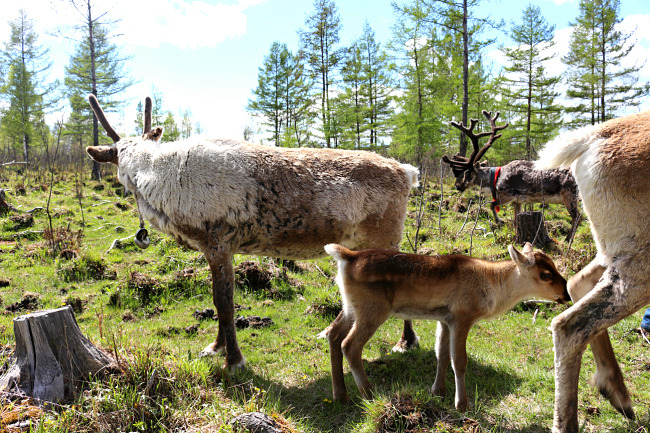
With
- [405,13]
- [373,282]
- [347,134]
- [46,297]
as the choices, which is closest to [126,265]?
[46,297]

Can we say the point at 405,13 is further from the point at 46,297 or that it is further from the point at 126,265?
the point at 46,297

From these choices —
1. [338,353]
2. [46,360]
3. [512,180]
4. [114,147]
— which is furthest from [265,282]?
[512,180]

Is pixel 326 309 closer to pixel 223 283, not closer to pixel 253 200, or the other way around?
pixel 223 283

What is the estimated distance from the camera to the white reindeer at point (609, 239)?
3084mm

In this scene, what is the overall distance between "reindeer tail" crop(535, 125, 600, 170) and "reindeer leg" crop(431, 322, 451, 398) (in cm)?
183

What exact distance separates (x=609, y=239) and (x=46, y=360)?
465 centimetres

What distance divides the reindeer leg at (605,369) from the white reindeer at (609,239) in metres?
0.28

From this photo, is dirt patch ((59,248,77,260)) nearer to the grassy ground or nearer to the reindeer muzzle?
the grassy ground

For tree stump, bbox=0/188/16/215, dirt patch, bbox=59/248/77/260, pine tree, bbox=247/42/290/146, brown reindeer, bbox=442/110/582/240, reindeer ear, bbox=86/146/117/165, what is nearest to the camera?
reindeer ear, bbox=86/146/117/165

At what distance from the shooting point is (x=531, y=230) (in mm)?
9844

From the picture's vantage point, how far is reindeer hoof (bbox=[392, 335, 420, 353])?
5.49 metres

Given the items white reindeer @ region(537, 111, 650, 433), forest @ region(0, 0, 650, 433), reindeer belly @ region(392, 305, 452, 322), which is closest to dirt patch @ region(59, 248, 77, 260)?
forest @ region(0, 0, 650, 433)

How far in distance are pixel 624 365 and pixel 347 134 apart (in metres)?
26.6

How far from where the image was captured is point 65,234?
10.5m
